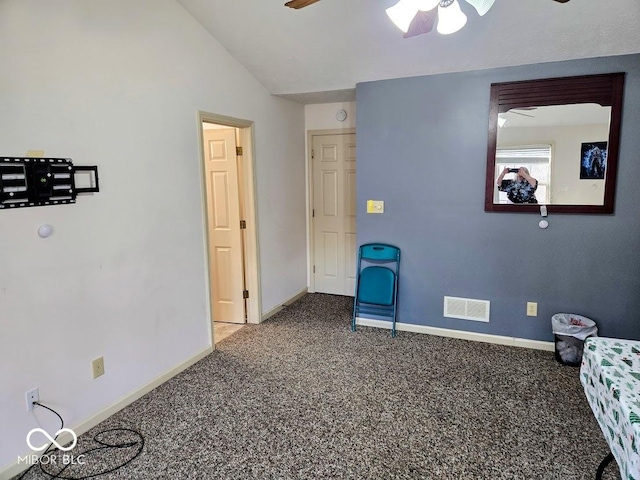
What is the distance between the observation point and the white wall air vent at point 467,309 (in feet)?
11.7

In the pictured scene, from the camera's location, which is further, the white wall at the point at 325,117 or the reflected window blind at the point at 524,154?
the white wall at the point at 325,117

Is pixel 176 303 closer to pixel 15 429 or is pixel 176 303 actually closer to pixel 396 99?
pixel 15 429

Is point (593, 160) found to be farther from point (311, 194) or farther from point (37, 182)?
point (37, 182)

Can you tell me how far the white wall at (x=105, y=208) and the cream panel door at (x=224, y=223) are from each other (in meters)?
0.47

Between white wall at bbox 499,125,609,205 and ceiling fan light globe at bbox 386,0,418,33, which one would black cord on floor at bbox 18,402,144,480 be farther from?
white wall at bbox 499,125,609,205

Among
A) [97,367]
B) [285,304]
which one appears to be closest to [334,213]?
[285,304]

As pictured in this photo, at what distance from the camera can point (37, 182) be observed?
208cm

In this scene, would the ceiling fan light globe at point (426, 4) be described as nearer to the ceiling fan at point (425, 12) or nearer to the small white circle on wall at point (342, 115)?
the ceiling fan at point (425, 12)

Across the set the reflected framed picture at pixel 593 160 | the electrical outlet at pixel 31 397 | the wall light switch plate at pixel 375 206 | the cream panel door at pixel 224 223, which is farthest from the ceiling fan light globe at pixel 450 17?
the electrical outlet at pixel 31 397

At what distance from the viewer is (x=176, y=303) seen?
3066 mm

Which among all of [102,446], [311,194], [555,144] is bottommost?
[102,446]

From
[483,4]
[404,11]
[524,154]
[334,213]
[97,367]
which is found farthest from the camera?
[334,213]

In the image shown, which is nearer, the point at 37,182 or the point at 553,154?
the point at 37,182

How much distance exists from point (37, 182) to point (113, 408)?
4.79 ft
